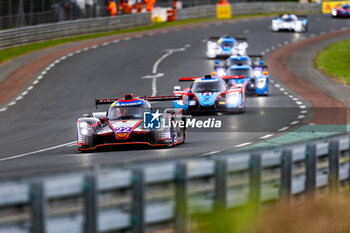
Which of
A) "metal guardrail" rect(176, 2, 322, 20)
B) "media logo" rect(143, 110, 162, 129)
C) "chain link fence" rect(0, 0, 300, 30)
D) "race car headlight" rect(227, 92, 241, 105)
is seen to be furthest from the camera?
"metal guardrail" rect(176, 2, 322, 20)

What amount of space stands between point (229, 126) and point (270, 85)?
13.2 metres

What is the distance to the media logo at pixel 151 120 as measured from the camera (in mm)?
19375

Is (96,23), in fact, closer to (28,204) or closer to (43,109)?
(43,109)

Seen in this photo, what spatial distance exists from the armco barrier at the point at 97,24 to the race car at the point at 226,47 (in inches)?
464

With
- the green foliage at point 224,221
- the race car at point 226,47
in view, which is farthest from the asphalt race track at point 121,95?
the green foliage at point 224,221

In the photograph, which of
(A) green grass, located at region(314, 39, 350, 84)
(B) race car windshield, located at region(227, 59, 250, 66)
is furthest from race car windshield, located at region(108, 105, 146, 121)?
(A) green grass, located at region(314, 39, 350, 84)

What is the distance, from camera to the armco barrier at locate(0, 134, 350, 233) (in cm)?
738

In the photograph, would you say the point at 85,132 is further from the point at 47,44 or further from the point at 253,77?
the point at 47,44

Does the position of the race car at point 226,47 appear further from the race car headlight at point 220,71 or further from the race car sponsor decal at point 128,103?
the race car sponsor decal at point 128,103

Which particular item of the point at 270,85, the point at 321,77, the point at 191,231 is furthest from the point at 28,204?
the point at 321,77

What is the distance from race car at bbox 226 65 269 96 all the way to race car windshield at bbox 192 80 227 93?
17.2 feet

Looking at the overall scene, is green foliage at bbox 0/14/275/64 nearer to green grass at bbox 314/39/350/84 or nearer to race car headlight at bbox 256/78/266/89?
green grass at bbox 314/39/350/84

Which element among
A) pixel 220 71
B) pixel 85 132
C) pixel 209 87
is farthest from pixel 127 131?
pixel 220 71

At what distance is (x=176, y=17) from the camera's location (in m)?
68.9
